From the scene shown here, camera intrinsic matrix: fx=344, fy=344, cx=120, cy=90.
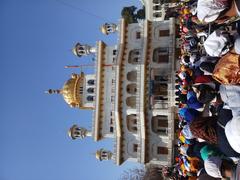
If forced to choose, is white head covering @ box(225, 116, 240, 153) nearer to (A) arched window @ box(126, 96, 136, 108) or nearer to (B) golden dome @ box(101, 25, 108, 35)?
(A) arched window @ box(126, 96, 136, 108)

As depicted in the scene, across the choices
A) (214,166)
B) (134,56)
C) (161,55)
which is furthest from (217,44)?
(134,56)

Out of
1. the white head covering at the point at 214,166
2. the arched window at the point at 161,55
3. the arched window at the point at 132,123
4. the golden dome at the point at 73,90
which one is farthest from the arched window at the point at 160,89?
the white head covering at the point at 214,166

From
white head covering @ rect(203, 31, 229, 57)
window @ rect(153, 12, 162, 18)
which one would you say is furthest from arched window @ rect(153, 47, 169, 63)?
white head covering @ rect(203, 31, 229, 57)

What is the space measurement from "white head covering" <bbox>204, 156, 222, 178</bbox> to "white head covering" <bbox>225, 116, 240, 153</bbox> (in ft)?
3.28

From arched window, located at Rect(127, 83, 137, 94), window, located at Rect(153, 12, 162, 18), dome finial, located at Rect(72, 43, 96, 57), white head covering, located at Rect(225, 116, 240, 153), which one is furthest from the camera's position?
window, located at Rect(153, 12, 162, 18)

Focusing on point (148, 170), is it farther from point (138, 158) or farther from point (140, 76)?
point (140, 76)

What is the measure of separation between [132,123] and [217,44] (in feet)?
75.6

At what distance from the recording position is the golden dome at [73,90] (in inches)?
1492

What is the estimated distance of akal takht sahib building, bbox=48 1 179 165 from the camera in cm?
3061

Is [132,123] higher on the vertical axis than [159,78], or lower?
lower

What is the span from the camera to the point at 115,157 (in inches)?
1249

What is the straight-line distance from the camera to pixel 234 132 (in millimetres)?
7211

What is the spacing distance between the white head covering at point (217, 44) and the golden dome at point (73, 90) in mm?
28881

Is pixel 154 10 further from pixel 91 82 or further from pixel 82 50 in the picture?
pixel 91 82
